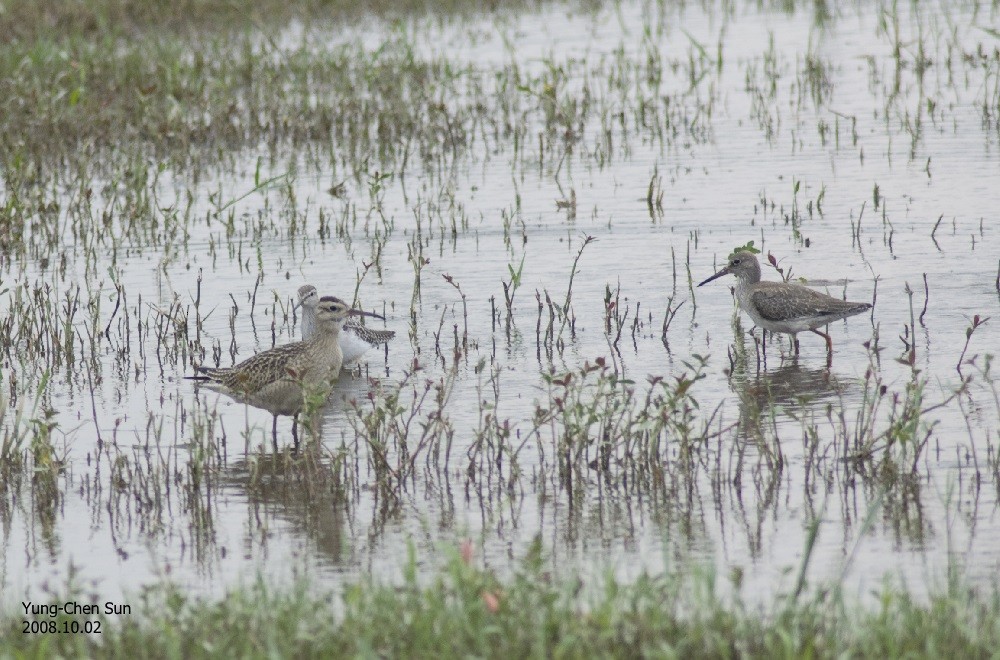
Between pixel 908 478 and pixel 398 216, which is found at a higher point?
pixel 398 216

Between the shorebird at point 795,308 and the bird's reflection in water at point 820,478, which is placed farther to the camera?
the shorebird at point 795,308

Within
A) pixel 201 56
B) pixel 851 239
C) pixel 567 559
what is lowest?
pixel 567 559

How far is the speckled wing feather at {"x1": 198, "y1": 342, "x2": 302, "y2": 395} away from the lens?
865 cm

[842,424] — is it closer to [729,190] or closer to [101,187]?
[729,190]

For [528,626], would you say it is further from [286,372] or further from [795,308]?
[795,308]

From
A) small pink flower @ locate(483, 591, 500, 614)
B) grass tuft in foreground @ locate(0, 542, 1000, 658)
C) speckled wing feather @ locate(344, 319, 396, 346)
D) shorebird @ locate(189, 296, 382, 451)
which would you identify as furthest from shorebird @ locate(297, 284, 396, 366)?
small pink flower @ locate(483, 591, 500, 614)

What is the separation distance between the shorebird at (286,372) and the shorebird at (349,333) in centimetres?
18

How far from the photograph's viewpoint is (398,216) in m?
14.0

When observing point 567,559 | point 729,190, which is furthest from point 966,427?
point 729,190

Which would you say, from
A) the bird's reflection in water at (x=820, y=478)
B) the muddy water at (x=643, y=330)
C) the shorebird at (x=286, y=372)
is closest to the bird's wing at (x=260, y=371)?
the shorebird at (x=286, y=372)

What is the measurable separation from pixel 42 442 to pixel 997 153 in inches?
414

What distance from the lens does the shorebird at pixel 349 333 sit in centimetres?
1001

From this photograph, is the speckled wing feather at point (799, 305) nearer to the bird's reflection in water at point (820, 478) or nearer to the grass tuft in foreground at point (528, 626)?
the bird's reflection in water at point (820, 478)

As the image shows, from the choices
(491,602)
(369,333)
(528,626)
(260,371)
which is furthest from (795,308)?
(491,602)
